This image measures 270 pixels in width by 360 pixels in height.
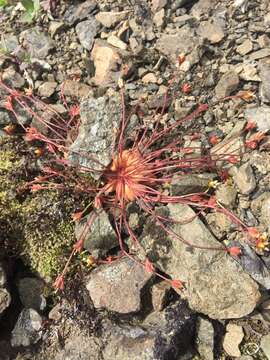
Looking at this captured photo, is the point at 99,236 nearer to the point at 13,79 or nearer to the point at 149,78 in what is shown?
the point at 149,78

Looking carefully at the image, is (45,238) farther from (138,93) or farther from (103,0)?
(103,0)

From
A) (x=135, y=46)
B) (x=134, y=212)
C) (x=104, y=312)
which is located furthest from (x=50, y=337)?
(x=135, y=46)

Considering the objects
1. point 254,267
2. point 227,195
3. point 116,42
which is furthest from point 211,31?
point 254,267

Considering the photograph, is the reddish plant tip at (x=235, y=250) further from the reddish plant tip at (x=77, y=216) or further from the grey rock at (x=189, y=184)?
the reddish plant tip at (x=77, y=216)

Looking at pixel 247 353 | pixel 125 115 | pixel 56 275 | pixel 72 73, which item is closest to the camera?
pixel 247 353

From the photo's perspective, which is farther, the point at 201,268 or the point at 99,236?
the point at 99,236

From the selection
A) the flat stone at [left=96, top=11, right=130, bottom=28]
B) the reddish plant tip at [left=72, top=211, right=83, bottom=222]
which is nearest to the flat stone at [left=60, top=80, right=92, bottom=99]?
the flat stone at [left=96, top=11, right=130, bottom=28]

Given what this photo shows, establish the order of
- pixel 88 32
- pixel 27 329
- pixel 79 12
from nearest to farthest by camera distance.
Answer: pixel 27 329, pixel 88 32, pixel 79 12
